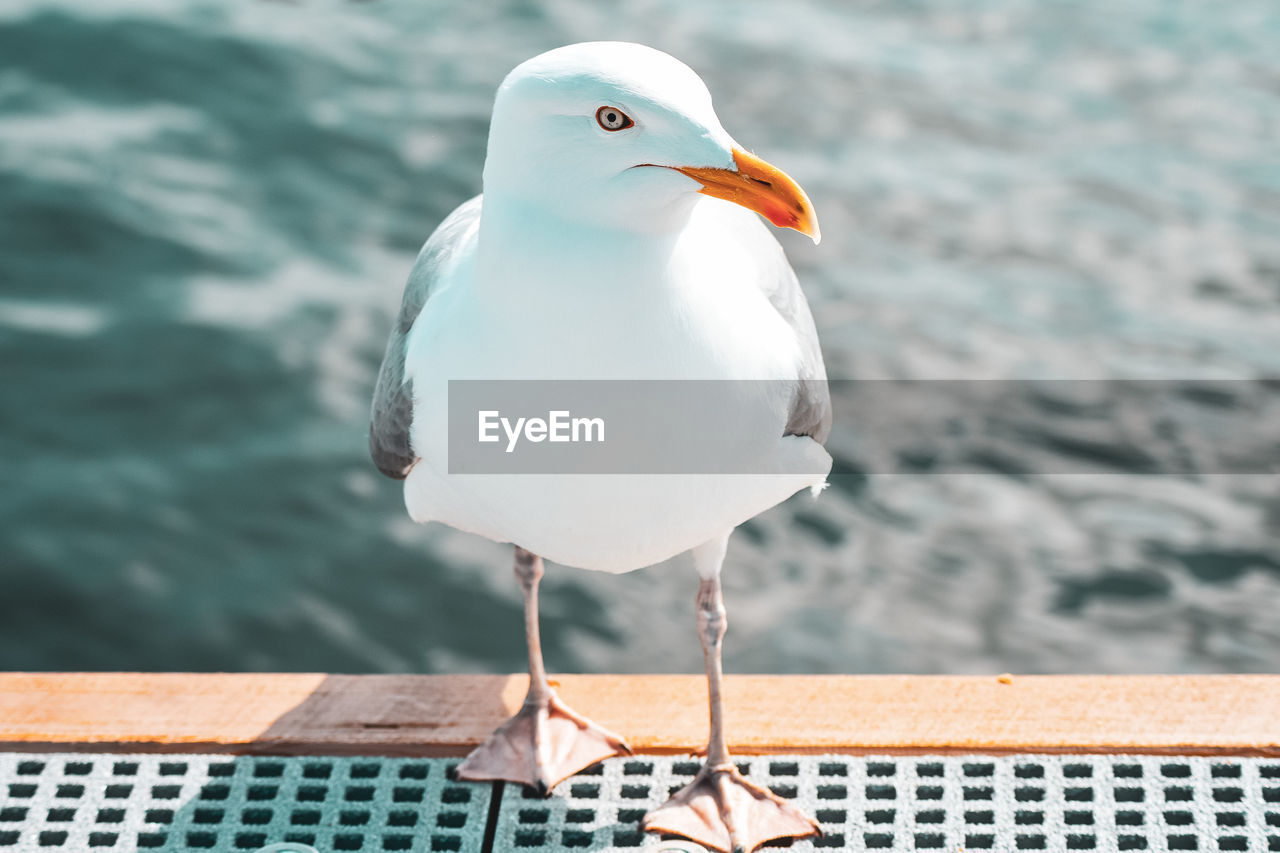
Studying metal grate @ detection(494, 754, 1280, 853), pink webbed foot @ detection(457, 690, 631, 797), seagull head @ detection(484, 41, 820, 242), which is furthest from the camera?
pink webbed foot @ detection(457, 690, 631, 797)

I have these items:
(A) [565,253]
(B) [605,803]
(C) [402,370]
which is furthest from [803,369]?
(B) [605,803]

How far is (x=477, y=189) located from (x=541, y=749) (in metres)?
5.23

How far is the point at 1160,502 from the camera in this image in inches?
248

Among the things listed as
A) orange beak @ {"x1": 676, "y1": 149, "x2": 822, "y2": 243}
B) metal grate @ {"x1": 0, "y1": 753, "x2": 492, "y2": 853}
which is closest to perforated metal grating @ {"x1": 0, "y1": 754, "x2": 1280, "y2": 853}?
metal grate @ {"x1": 0, "y1": 753, "x2": 492, "y2": 853}

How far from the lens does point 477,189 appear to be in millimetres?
8141

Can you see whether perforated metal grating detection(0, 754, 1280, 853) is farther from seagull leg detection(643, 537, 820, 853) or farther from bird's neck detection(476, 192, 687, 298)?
bird's neck detection(476, 192, 687, 298)

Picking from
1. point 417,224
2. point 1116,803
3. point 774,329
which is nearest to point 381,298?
point 417,224

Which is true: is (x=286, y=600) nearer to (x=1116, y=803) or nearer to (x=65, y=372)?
(x=65, y=372)

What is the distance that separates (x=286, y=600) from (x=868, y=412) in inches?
111

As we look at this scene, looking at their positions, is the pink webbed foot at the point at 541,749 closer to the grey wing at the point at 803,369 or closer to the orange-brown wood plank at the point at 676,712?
the orange-brown wood plank at the point at 676,712

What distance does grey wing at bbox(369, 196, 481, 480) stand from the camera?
10.7 ft

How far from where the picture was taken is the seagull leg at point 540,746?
3.38m

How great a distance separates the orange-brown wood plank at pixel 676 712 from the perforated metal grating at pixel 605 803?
0.05 metres

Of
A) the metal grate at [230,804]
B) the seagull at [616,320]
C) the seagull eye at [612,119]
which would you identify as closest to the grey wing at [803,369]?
the seagull at [616,320]
